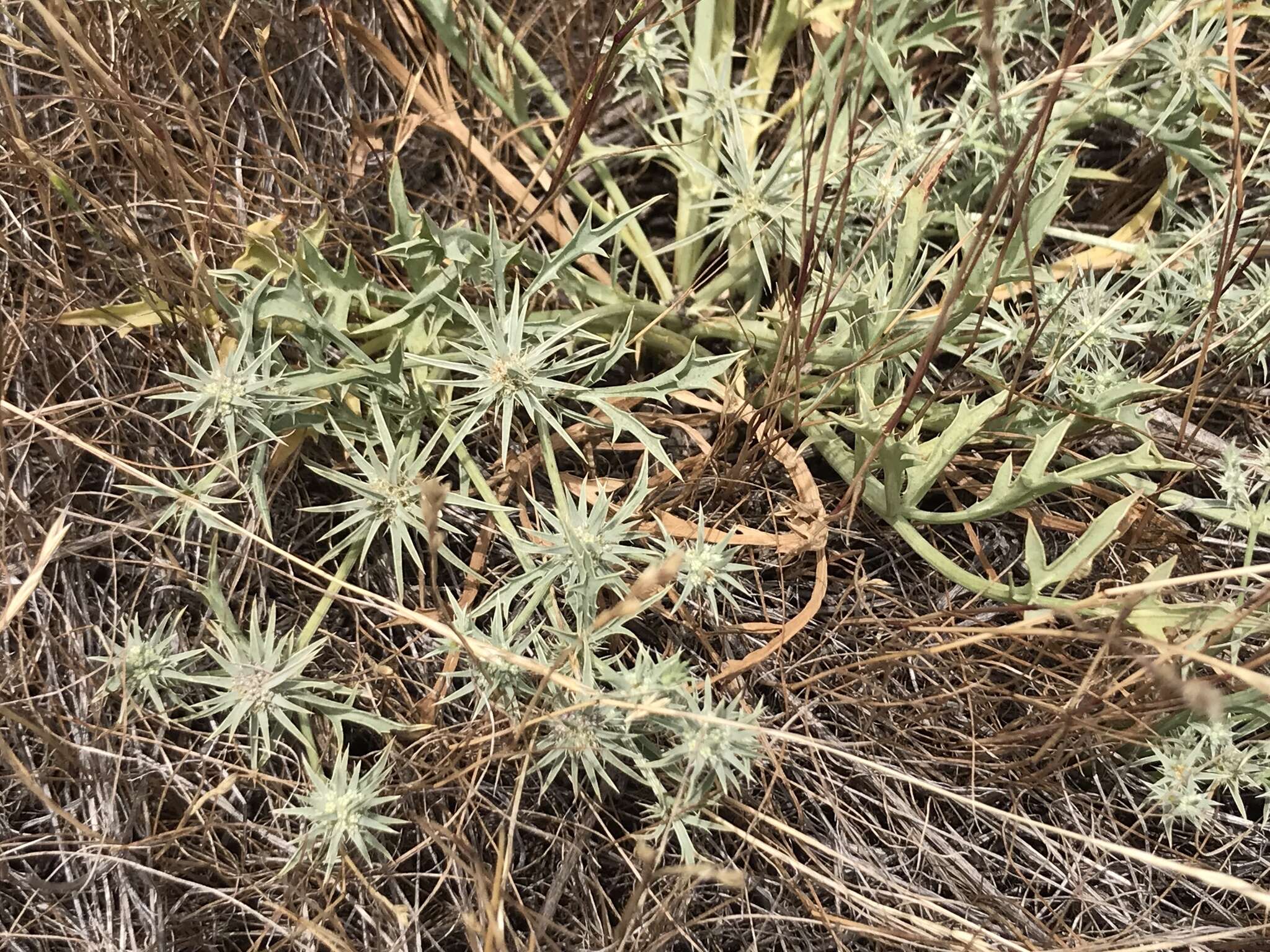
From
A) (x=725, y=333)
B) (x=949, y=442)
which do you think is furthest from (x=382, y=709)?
(x=949, y=442)

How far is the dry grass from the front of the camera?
146 cm

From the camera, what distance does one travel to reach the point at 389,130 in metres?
1.77

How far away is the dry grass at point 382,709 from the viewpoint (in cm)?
146

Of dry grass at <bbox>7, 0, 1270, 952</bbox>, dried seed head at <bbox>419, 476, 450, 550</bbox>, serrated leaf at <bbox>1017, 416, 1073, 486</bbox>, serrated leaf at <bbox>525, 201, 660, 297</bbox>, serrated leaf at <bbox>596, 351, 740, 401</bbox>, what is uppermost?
serrated leaf at <bbox>525, 201, 660, 297</bbox>

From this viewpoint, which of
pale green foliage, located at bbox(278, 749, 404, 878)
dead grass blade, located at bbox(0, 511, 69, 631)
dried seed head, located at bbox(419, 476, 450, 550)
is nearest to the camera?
dried seed head, located at bbox(419, 476, 450, 550)

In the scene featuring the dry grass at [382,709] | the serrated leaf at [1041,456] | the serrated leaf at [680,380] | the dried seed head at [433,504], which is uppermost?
the dried seed head at [433,504]

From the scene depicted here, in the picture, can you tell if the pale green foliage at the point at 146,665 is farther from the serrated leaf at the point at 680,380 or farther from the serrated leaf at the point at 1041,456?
the serrated leaf at the point at 1041,456

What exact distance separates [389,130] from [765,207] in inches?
30.2

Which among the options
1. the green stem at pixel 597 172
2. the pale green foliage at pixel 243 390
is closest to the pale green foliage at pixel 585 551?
the pale green foliage at pixel 243 390

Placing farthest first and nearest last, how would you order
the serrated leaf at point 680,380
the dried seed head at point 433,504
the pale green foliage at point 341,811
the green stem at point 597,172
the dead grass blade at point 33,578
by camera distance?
the green stem at point 597,172 < the serrated leaf at point 680,380 < the pale green foliage at point 341,811 < the dead grass blade at point 33,578 < the dried seed head at point 433,504

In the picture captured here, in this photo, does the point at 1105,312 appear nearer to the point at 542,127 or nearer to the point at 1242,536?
the point at 1242,536

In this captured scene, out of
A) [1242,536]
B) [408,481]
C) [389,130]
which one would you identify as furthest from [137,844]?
[1242,536]

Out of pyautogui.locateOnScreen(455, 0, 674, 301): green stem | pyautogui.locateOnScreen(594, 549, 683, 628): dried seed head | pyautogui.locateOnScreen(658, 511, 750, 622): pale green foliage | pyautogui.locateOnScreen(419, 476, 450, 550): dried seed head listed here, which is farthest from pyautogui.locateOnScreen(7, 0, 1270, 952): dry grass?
pyautogui.locateOnScreen(419, 476, 450, 550): dried seed head

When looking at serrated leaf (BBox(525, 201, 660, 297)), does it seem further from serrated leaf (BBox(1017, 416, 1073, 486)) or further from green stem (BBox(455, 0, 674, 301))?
serrated leaf (BBox(1017, 416, 1073, 486))
